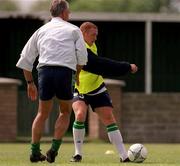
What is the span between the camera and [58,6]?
1135cm

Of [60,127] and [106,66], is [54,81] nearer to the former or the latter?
[60,127]

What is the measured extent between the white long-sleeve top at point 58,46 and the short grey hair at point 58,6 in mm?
77

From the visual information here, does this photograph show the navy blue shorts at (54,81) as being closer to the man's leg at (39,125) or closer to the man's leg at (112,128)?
the man's leg at (39,125)

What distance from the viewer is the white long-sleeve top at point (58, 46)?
36.9ft

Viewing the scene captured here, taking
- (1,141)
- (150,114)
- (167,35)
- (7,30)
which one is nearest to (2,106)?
Result: (1,141)

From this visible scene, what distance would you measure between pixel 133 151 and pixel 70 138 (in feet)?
39.7

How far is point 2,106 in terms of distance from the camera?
23250 millimetres

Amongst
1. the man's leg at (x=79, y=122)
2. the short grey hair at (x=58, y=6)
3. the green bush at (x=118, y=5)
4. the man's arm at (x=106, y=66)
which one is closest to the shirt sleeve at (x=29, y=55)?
the short grey hair at (x=58, y=6)

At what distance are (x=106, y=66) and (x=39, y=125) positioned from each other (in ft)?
4.84

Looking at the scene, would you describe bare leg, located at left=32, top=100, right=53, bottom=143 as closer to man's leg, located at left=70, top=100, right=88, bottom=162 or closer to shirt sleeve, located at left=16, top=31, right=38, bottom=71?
shirt sleeve, located at left=16, top=31, right=38, bottom=71

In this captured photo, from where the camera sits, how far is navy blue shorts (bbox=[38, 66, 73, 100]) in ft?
36.9

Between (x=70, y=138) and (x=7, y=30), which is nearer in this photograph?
(x=70, y=138)

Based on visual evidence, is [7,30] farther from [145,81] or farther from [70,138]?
[70,138]

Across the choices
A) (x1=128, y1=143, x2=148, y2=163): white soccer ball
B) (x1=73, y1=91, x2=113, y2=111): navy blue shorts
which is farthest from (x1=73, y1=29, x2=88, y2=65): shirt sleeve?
(x1=128, y1=143, x2=148, y2=163): white soccer ball
